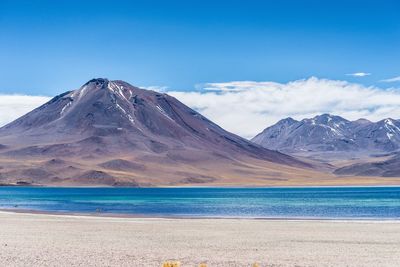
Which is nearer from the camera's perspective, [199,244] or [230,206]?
[199,244]

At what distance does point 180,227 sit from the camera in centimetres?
4769

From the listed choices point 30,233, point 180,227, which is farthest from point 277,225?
point 30,233

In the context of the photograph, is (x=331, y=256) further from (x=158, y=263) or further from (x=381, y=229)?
(x=381, y=229)

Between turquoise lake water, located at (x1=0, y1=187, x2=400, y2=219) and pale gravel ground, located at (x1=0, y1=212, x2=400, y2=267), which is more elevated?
turquoise lake water, located at (x1=0, y1=187, x2=400, y2=219)

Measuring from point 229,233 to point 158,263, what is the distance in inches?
605

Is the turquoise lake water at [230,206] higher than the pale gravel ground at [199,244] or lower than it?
higher

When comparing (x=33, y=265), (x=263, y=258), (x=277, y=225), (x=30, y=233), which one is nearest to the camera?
(x=33, y=265)

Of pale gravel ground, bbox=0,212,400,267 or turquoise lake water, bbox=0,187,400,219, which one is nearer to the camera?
pale gravel ground, bbox=0,212,400,267

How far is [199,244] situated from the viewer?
116 ft

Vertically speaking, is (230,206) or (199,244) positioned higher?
(230,206)

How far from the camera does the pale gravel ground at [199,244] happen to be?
93.2 ft

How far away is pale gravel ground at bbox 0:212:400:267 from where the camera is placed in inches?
1119

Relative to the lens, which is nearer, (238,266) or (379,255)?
(238,266)

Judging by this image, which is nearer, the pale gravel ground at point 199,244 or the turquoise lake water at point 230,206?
the pale gravel ground at point 199,244
